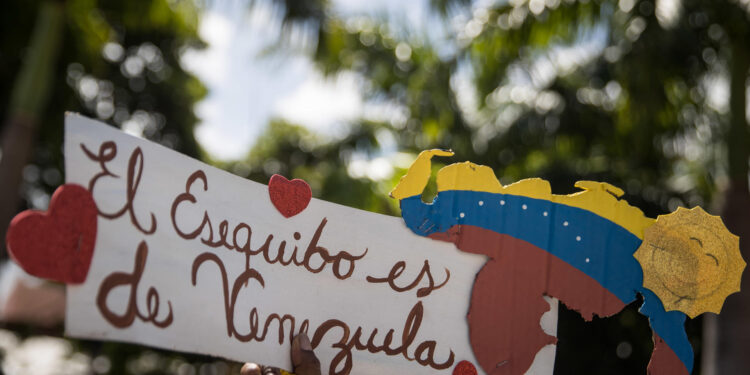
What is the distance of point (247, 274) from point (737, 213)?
4501 mm

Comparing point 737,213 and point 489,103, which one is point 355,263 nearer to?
point 737,213

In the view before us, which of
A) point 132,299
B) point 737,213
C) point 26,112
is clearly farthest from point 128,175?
point 26,112

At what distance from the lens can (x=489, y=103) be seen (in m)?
10.3

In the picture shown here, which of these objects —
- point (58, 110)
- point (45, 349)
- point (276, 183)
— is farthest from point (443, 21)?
point (45, 349)

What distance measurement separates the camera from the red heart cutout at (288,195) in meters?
2.42

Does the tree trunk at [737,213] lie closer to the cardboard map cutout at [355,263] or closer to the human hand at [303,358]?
the cardboard map cutout at [355,263]

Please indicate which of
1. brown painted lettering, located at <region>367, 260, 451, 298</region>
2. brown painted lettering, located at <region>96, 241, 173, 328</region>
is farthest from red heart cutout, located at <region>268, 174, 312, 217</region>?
brown painted lettering, located at <region>96, 241, 173, 328</region>

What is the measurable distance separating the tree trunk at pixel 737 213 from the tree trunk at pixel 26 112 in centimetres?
643

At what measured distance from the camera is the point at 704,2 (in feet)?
18.2

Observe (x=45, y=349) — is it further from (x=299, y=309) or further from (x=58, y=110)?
(x=299, y=309)

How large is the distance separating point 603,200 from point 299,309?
1489mm

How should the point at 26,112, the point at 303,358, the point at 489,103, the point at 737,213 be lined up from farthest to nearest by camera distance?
the point at 489,103 < the point at 26,112 < the point at 737,213 < the point at 303,358

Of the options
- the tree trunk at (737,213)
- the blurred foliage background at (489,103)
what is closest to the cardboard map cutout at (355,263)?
the blurred foliage background at (489,103)

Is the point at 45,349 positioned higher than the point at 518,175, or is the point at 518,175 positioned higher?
the point at 518,175
